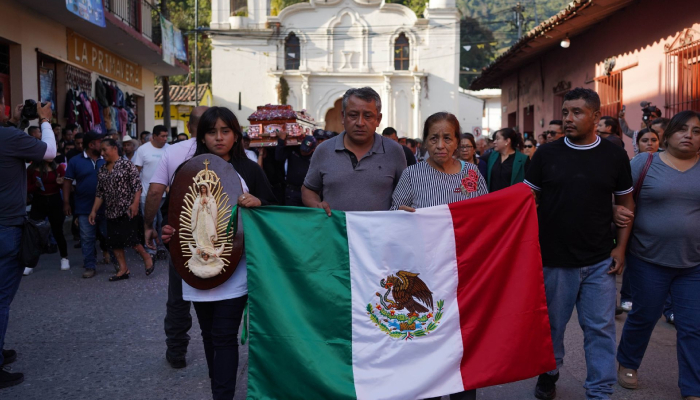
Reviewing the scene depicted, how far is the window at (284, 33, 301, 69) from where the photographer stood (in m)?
40.1

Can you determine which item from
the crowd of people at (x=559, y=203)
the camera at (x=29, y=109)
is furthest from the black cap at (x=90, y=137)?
the crowd of people at (x=559, y=203)

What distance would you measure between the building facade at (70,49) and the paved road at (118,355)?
5.99m

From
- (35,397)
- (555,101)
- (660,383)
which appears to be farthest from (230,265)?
(555,101)

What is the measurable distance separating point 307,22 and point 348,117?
37.3m

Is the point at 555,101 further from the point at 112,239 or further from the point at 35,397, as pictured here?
the point at 35,397

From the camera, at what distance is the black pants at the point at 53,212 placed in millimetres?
9430

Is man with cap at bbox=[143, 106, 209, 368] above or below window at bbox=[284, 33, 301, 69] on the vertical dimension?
below

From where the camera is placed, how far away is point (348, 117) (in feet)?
14.1

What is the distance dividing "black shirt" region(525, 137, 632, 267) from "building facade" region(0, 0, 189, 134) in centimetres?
954

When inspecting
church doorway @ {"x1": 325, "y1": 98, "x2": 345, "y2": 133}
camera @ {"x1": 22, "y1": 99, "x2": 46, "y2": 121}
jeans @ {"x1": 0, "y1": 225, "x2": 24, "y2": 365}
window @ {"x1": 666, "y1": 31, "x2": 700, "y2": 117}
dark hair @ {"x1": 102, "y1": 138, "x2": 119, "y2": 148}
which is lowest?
jeans @ {"x1": 0, "y1": 225, "x2": 24, "y2": 365}

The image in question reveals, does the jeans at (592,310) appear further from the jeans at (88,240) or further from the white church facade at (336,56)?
the white church facade at (336,56)

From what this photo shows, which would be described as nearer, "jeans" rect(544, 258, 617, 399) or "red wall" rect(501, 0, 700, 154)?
"jeans" rect(544, 258, 617, 399)

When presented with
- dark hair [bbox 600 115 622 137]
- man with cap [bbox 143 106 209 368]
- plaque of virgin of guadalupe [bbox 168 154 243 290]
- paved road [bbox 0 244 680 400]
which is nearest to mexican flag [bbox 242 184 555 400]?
plaque of virgin of guadalupe [bbox 168 154 243 290]

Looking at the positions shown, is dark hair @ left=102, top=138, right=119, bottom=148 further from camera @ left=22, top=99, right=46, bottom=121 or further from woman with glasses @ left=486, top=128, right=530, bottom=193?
woman with glasses @ left=486, top=128, right=530, bottom=193
